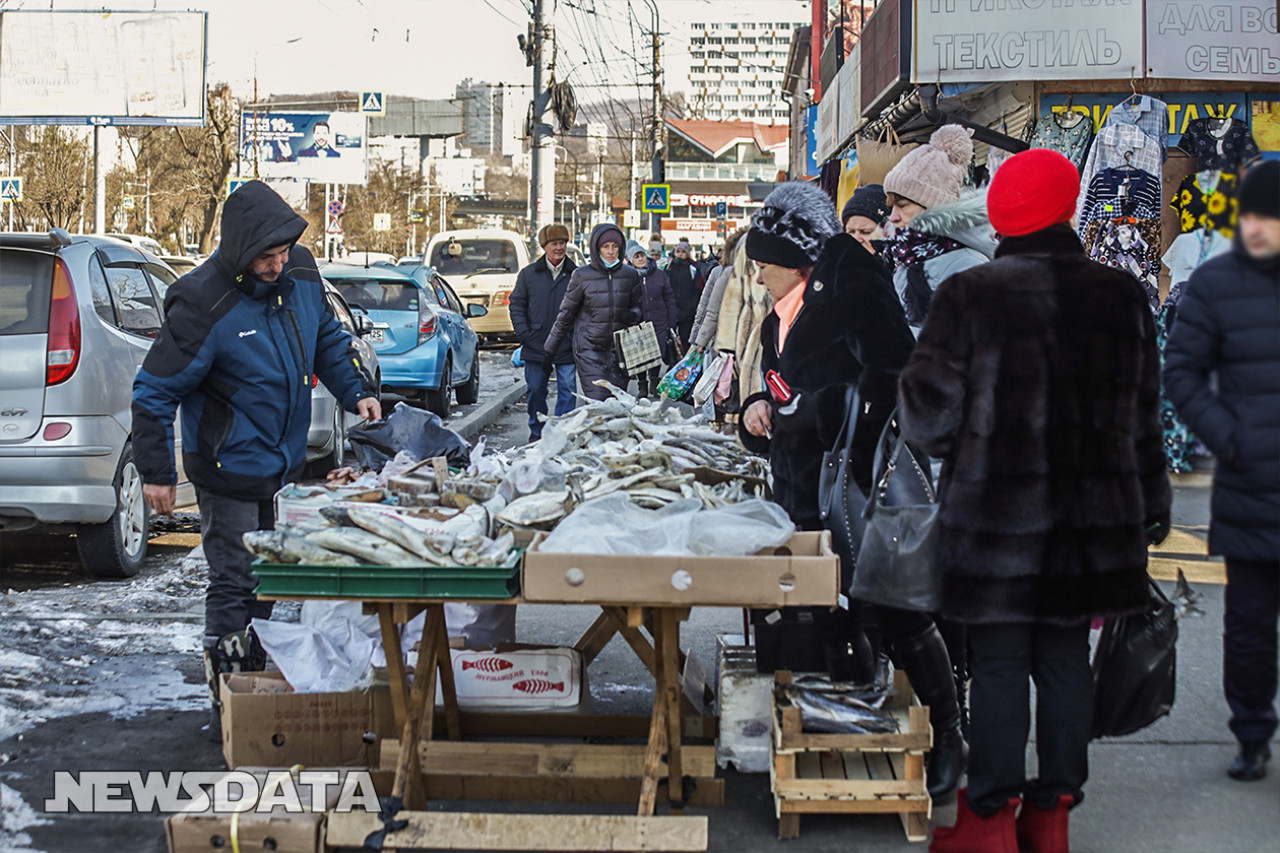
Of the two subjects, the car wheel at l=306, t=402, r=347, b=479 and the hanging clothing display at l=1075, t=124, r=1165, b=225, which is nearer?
the hanging clothing display at l=1075, t=124, r=1165, b=225

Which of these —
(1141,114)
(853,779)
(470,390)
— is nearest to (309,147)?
(470,390)

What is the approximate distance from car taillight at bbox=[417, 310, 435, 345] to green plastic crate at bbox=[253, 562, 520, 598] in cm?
1088

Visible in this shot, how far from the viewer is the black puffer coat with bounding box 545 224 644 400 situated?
1041 centimetres

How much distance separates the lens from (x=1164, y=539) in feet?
10.3

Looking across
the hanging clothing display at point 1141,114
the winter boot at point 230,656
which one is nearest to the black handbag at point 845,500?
the winter boot at point 230,656

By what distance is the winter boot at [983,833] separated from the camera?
3.35 metres

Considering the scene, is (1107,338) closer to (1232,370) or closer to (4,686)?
(1232,370)

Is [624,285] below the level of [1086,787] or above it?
above

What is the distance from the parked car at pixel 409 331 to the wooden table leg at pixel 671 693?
10163mm

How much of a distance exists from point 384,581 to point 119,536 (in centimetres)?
383

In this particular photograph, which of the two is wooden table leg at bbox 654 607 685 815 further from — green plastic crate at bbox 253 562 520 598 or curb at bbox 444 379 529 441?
curb at bbox 444 379 529 441

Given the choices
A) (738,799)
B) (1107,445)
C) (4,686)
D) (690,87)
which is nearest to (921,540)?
(1107,445)

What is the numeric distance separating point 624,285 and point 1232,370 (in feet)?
28.0

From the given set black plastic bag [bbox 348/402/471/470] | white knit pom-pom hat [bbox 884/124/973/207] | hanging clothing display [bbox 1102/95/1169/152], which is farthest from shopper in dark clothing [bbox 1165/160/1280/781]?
hanging clothing display [bbox 1102/95/1169/152]
